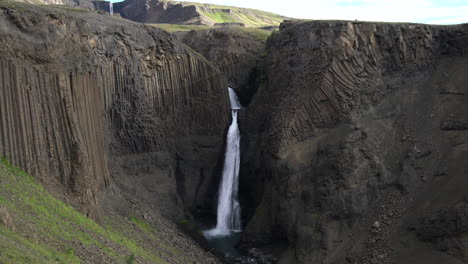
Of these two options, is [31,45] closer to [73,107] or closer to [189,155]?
[73,107]

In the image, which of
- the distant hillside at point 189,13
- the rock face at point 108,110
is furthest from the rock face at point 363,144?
the distant hillside at point 189,13

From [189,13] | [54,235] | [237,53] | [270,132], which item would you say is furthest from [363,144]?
[189,13]

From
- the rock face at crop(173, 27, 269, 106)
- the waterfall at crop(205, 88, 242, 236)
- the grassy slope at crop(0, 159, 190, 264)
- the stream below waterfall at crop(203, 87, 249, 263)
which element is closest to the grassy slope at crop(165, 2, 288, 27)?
the rock face at crop(173, 27, 269, 106)

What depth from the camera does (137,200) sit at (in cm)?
3281

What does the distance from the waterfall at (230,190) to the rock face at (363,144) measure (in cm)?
185

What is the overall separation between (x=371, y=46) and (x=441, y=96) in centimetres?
577

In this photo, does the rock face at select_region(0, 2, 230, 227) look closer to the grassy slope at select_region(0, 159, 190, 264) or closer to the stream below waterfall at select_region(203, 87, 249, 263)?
the stream below waterfall at select_region(203, 87, 249, 263)

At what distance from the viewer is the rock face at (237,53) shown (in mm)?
45297

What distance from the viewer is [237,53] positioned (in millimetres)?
46969

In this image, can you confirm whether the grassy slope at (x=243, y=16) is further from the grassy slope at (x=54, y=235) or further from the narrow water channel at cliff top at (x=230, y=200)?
the grassy slope at (x=54, y=235)

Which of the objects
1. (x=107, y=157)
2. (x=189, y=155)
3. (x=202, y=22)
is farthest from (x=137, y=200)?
(x=202, y=22)

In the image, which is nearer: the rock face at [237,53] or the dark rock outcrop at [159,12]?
the rock face at [237,53]

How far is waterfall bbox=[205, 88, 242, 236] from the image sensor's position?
3897cm

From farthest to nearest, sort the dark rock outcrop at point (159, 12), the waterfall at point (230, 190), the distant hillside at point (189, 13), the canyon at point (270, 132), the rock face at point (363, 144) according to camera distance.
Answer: the distant hillside at point (189, 13)
the dark rock outcrop at point (159, 12)
the waterfall at point (230, 190)
the rock face at point (363, 144)
the canyon at point (270, 132)
